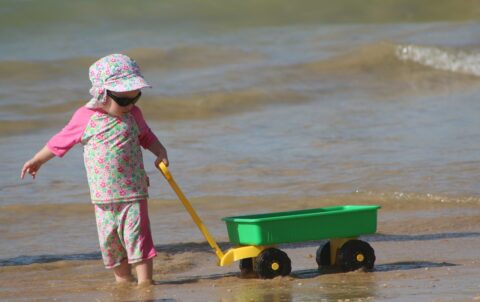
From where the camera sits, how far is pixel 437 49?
17.6 m

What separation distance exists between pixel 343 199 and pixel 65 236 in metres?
2.08

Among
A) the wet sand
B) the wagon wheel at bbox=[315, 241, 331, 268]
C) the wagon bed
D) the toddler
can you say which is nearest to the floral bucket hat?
the toddler

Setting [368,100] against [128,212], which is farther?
[368,100]

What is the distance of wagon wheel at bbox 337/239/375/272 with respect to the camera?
5227 millimetres

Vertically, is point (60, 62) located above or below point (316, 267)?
above

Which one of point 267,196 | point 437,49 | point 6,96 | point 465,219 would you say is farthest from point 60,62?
point 465,219

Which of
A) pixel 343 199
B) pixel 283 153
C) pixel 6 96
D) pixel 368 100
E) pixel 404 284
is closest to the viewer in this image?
pixel 404 284

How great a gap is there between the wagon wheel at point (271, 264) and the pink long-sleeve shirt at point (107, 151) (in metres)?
0.66

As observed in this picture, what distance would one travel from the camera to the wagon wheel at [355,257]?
5.23 metres

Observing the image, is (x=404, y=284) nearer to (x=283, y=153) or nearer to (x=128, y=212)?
(x=128, y=212)

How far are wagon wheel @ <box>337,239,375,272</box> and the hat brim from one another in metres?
1.29

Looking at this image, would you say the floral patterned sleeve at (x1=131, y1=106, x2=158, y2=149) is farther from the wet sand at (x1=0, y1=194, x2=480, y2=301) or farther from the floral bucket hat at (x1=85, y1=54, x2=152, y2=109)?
the wet sand at (x1=0, y1=194, x2=480, y2=301)

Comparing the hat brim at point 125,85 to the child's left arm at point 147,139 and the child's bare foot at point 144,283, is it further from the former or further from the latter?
the child's bare foot at point 144,283

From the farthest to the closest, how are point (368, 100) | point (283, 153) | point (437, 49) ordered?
1. point (437, 49)
2. point (368, 100)
3. point (283, 153)
